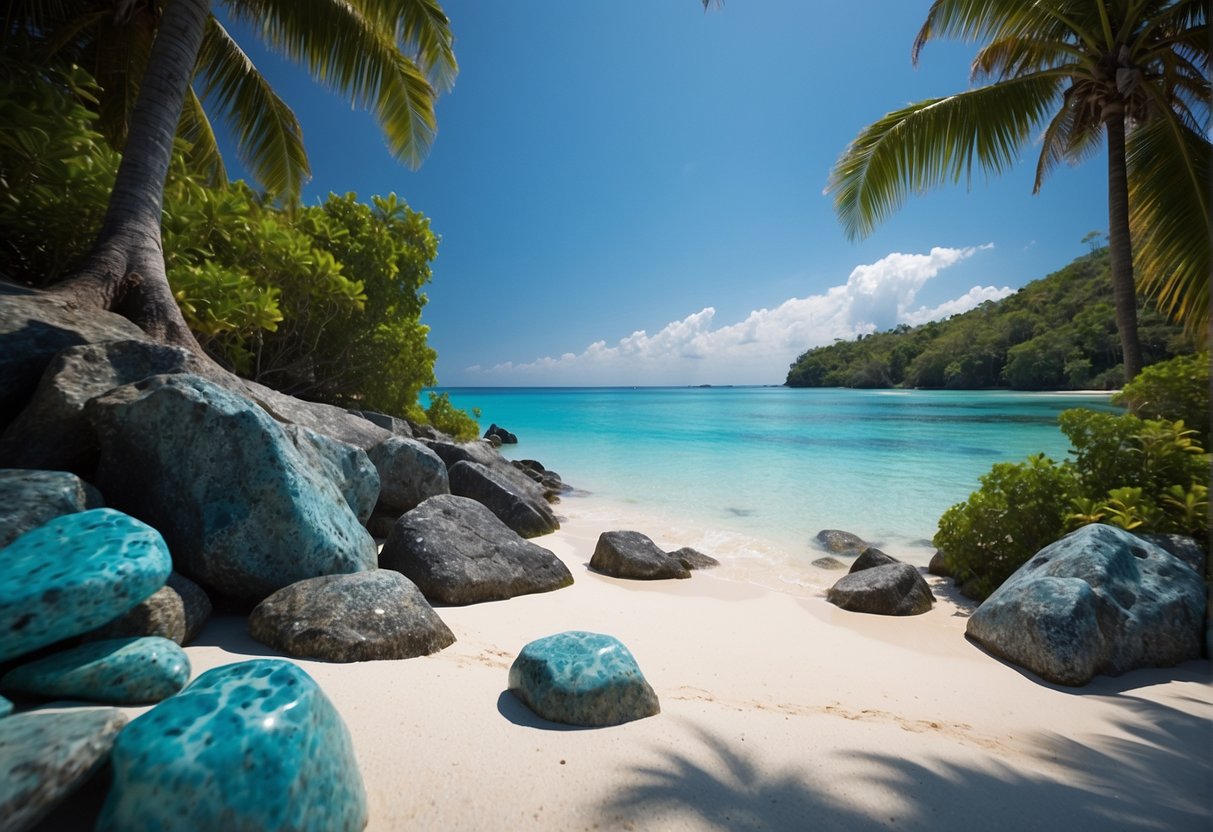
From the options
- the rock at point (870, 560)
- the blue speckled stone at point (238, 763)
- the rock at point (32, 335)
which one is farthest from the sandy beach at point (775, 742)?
the rock at point (870, 560)

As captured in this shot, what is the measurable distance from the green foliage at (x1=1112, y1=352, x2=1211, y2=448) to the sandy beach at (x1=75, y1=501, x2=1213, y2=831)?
2.95 metres

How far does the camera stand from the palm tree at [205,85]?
4.66 meters

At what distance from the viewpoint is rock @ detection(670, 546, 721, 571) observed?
6570 millimetres

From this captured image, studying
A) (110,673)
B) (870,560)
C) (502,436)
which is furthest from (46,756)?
(502,436)

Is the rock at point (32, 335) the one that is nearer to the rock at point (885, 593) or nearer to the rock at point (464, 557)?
the rock at point (464, 557)

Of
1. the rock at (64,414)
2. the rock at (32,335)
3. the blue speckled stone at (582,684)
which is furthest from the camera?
the rock at (32,335)

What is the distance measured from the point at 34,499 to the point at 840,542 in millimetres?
8437

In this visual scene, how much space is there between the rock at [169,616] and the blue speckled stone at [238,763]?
38.3 inches

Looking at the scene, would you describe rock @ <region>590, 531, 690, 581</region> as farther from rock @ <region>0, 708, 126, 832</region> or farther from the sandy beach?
rock @ <region>0, 708, 126, 832</region>

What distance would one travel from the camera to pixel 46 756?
Result: 4.26 feet

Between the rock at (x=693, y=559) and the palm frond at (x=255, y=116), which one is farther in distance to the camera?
the palm frond at (x=255, y=116)

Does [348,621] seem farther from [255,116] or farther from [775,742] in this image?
[255,116]

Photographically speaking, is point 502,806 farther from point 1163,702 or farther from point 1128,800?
point 1163,702

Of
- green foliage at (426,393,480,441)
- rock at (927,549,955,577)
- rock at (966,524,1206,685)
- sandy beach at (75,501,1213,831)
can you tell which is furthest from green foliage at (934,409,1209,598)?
green foliage at (426,393,480,441)
